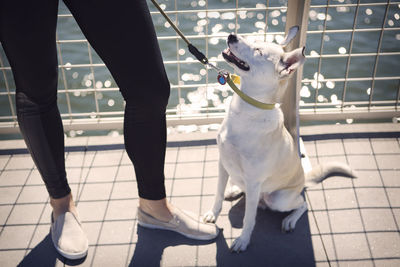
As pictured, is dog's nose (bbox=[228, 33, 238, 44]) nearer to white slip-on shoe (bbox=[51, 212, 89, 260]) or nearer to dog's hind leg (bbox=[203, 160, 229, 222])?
dog's hind leg (bbox=[203, 160, 229, 222])

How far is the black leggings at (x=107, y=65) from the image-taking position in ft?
5.23

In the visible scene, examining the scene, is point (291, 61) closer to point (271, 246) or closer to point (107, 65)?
point (107, 65)

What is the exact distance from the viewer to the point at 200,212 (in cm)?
245

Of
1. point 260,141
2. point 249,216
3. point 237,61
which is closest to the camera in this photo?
point 237,61

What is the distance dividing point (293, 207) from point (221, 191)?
1.46 ft

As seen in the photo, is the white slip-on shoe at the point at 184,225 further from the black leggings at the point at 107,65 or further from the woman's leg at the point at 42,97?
the woman's leg at the point at 42,97

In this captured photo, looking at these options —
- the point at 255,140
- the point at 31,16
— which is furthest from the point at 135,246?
Result: the point at 31,16

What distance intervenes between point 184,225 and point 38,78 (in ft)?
3.75

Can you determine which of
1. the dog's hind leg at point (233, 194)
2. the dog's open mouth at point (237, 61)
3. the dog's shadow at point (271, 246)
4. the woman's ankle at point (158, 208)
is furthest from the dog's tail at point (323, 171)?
the dog's open mouth at point (237, 61)

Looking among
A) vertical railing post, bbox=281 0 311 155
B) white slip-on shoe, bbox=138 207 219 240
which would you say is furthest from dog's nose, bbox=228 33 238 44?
white slip-on shoe, bbox=138 207 219 240

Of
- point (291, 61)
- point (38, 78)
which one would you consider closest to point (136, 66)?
point (38, 78)

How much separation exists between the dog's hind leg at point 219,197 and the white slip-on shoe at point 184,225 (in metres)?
0.05

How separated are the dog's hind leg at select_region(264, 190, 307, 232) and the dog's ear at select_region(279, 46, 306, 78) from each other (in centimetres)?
79

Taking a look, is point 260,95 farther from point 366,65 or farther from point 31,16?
point 366,65
